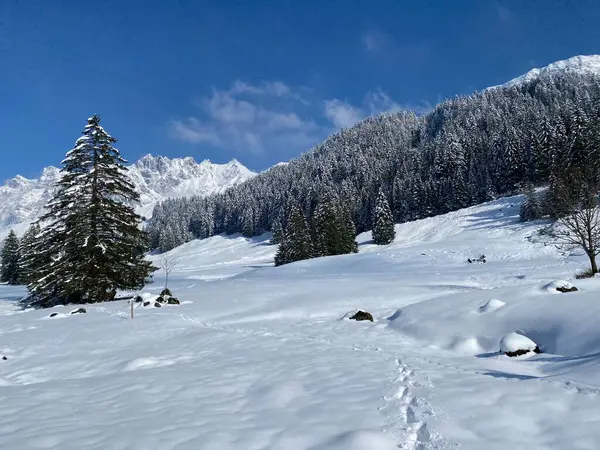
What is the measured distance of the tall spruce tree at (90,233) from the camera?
23797 mm

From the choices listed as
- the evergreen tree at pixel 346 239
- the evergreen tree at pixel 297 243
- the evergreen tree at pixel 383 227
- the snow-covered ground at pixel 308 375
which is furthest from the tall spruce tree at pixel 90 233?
the evergreen tree at pixel 383 227

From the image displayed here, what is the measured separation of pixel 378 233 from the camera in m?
72.9

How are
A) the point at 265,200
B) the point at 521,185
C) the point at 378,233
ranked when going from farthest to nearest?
the point at 265,200, the point at 521,185, the point at 378,233

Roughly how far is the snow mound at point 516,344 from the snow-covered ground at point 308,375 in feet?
0.65

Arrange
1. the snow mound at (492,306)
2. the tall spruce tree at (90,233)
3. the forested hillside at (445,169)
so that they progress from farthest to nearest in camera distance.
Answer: the forested hillside at (445,169) → the tall spruce tree at (90,233) → the snow mound at (492,306)

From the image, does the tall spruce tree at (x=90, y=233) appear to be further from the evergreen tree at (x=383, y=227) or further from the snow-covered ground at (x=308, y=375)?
the evergreen tree at (x=383, y=227)

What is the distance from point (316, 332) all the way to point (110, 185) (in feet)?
57.3

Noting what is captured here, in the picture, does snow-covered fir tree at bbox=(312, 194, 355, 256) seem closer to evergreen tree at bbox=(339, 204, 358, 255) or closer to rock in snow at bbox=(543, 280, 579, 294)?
evergreen tree at bbox=(339, 204, 358, 255)

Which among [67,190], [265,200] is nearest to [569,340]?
[67,190]

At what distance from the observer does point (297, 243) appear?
60.0 m

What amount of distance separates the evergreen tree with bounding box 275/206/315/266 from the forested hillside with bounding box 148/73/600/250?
6743 millimetres

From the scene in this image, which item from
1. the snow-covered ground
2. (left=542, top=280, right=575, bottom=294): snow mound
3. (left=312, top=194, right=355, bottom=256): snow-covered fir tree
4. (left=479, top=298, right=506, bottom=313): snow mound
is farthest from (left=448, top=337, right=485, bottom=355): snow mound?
(left=312, top=194, right=355, bottom=256): snow-covered fir tree

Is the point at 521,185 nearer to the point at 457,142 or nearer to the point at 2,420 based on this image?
the point at 457,142

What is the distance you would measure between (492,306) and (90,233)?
22.0 metres
